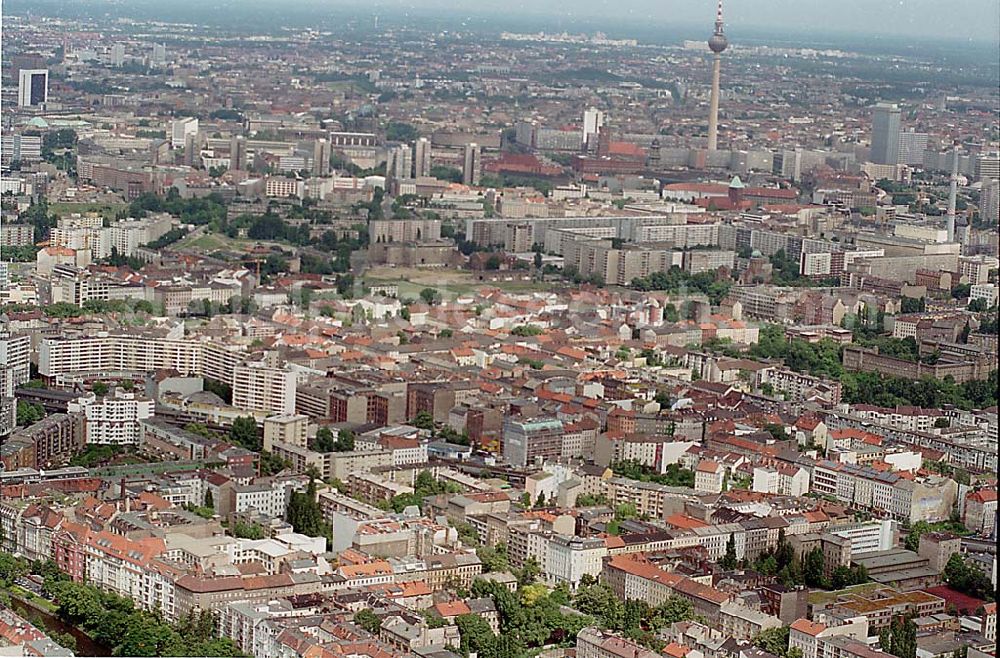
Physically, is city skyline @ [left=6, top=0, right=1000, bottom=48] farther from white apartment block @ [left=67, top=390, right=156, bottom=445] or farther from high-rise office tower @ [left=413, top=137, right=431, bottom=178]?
white apartment block @ [left=67, top=390, right=156, bottom=445]

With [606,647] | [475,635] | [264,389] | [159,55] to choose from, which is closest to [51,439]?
[264,389]

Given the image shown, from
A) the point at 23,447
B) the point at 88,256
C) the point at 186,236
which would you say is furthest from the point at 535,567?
the point at 186,236

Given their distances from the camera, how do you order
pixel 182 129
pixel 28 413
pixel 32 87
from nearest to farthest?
pixel 28 413 → pixel 32 87 → pixel 182 129

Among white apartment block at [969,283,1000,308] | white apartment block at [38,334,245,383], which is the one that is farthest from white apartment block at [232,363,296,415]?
white apartment block at [969,283,1000,308]

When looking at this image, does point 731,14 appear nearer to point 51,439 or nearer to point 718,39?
point 718,39

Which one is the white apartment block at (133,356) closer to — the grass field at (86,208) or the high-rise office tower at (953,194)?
the grass field at (86,208)
